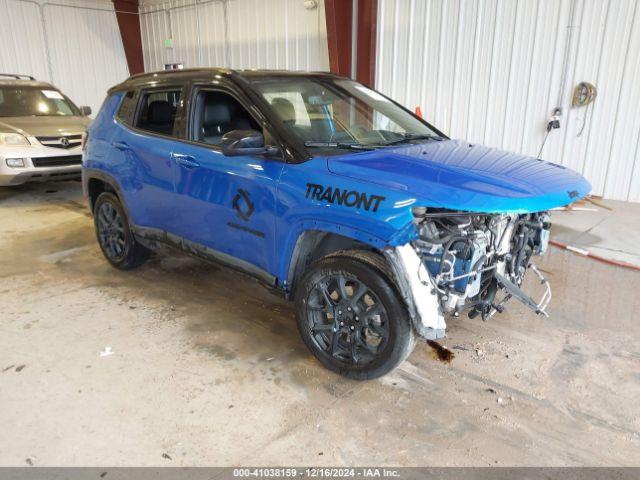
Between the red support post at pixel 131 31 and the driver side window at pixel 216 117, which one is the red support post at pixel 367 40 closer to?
the driver side window at pixel 216 117

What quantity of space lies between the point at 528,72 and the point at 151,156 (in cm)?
567

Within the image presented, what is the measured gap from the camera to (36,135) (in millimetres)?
7465

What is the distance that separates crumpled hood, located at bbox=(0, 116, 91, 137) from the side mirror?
5962mm

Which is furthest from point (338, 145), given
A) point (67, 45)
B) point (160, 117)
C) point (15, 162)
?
point (67, 45)

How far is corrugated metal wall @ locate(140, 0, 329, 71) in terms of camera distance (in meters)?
9.66

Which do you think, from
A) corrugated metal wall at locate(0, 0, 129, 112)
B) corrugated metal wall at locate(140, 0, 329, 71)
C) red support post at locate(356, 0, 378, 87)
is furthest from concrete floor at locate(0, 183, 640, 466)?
corrugated metal wall at locate(0, 0, 129, 112)

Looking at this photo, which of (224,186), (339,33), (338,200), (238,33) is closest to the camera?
(338,200)

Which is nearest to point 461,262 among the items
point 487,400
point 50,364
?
point 487,400

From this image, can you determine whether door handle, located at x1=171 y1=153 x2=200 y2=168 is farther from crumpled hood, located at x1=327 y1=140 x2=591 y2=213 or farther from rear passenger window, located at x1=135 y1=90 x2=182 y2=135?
crumpled hood, located at x1=327 y1=140 x2=591 y2=213

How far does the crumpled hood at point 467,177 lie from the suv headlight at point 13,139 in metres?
6.44

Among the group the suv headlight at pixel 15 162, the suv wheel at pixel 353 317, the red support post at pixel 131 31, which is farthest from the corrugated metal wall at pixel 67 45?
the suv wheel at pixel 353 317

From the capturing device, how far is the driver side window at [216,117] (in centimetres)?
353

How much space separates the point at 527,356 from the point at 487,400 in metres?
0.61

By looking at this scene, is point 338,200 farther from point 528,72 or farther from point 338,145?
point 528,72
